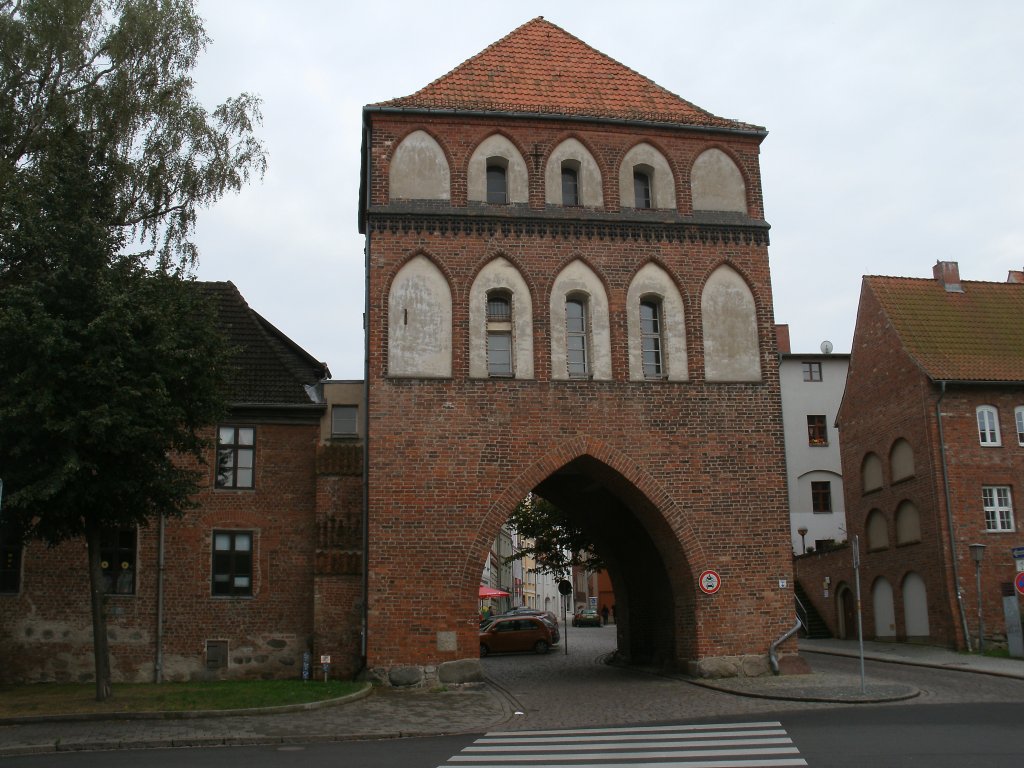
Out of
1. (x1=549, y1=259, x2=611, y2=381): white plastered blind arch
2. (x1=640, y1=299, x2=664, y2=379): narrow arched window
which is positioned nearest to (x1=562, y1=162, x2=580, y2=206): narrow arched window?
(x1=549, y1=259, x2=611, y2=381): white plastered blind arch

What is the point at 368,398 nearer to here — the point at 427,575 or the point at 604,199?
the point at 427,575

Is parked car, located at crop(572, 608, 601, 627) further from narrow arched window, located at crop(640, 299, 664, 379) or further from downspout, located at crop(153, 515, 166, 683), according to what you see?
downspout, located at crop(153, 515, 166, 683)

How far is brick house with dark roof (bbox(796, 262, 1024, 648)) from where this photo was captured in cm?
2880

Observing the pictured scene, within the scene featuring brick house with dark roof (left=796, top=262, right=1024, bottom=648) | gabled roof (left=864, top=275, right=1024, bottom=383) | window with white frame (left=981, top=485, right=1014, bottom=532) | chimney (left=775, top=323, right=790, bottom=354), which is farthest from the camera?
chimney (left=775, top=323, right=790, bottom=354)

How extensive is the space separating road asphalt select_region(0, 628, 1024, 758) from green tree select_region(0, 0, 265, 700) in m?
2.29

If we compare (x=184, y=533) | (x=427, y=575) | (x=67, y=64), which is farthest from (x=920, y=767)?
(x=67, y=64)

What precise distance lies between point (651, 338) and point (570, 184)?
3.64 m

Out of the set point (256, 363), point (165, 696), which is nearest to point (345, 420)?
point (256, 363)

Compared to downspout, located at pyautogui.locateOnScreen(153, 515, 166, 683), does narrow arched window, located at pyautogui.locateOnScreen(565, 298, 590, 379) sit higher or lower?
higher

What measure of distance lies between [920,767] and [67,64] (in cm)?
1883

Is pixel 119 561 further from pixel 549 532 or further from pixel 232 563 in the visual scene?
pixel 549 532

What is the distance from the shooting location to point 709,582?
65.9ft

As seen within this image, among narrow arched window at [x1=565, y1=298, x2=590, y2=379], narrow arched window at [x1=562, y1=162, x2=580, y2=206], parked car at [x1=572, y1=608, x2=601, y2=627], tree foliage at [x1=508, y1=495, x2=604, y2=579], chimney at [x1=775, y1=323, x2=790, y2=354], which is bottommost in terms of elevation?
parked car at [x1=572, y1=608, x2=601, y2=627]

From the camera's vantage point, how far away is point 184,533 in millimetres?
21016
